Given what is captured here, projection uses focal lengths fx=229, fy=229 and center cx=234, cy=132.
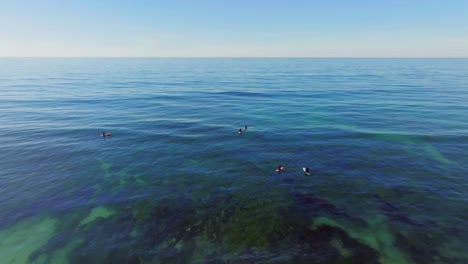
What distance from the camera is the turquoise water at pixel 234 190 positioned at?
52.8 feet

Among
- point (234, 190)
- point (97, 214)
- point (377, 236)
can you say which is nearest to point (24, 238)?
point (97, 214)

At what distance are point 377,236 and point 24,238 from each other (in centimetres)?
2639

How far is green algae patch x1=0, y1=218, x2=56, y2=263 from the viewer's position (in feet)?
51.6

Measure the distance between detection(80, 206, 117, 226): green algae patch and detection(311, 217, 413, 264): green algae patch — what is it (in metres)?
17.1

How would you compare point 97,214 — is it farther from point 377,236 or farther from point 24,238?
point 377,236

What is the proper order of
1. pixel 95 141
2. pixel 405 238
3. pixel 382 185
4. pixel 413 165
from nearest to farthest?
1. pixel 405 238
2. pixel 382 185
3. pixel 413 165
4. pixel 95 141

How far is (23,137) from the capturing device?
37188 mm

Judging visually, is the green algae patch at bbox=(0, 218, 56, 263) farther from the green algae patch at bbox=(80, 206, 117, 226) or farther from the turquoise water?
the green algae patch at bbox=(80, 206, 117, 226)

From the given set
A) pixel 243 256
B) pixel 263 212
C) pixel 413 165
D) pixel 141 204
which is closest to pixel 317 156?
pixel 413 165

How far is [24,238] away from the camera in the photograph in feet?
56.7

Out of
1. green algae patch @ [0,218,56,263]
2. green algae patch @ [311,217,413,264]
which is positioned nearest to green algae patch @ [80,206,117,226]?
green algae patch @ [0,218,56,263]

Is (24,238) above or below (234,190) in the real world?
below

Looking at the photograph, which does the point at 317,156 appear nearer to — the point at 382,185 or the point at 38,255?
the point at 382,185

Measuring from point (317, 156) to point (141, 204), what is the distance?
21.5 metres
